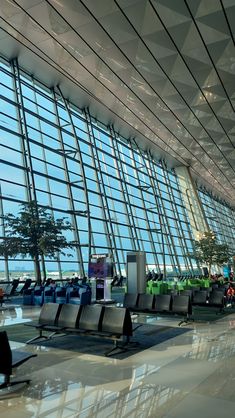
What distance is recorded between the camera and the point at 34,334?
8.46 m

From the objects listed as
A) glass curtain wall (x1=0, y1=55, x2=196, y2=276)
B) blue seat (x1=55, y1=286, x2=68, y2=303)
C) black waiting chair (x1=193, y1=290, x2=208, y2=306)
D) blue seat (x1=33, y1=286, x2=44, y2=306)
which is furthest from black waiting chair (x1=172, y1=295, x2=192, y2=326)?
glass curtain wall (x1=0, y1=55, x2=196, y2=276)

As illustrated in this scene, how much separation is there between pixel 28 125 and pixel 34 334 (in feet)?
42.5

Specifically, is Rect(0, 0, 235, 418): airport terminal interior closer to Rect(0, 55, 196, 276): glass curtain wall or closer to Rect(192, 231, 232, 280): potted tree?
Rect(0, 55, 196, 276): glass curtain wall

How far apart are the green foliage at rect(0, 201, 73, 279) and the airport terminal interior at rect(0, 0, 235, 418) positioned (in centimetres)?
17

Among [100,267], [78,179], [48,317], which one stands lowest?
[48,317]

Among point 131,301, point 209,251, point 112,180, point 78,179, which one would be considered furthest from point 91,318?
point 209,251

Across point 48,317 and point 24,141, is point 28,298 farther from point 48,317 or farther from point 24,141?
point 24,141

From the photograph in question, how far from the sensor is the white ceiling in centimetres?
1320

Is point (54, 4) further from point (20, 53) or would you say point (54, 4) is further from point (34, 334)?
point (34, 334)

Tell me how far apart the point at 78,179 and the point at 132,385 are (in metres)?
17.3

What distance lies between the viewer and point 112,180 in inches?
995

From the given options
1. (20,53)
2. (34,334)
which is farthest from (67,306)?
(20,53)

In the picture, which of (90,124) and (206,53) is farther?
(90,124)

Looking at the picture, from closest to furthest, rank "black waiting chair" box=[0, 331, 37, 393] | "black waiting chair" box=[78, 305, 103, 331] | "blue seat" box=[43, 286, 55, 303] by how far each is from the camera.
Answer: "black waiting chair" box=[0, 331, 37, 393] → "black waiting chair" box=[78, 305, 103, 331] → "blue seat" box=[43, 286, 55, 303]
